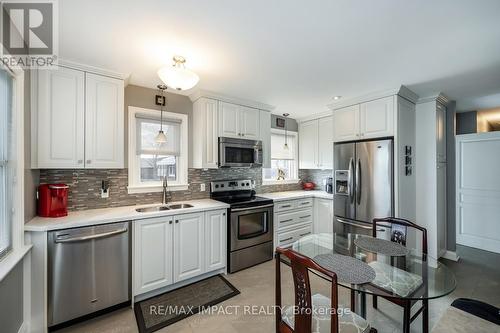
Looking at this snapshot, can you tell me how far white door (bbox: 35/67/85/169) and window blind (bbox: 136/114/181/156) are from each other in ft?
2.30

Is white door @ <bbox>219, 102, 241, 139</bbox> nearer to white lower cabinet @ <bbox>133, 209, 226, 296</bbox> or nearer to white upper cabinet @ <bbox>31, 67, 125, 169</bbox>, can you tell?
white lower cabinet @ <bbox>133, 209, 226, 296</bbox>

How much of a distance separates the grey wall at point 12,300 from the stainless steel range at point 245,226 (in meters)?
1.96

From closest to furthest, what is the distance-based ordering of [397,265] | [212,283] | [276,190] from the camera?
[397,265]
[212,283]
[276,190]

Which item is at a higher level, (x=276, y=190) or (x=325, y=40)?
(x=325, y=40)

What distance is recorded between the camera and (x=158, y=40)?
1799mm

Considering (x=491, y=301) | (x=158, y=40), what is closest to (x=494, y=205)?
(x=491, y=301)

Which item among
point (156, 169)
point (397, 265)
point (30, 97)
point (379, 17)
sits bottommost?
point (397, 265)

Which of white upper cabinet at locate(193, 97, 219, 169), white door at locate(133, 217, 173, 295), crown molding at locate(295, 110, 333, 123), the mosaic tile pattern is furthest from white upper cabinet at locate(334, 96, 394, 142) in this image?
white door at locate(133, 217, 173, 295)

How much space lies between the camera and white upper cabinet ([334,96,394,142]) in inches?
114

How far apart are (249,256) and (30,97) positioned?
119 inches

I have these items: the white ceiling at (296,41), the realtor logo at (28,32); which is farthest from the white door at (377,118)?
the realtor logo at (28,32)

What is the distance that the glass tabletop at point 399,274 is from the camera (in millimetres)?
1319

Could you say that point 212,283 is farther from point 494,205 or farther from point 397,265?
point 494,205

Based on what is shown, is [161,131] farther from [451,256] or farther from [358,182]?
[451,256]
